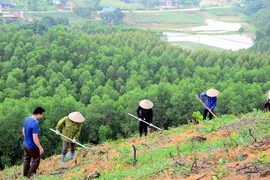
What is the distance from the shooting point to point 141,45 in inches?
1858

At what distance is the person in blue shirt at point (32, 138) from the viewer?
7.95 m

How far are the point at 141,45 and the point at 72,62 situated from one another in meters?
9.67

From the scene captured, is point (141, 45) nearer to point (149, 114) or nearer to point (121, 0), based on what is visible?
point (149, 114)

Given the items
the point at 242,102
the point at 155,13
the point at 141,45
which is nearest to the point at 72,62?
the point at 141,45

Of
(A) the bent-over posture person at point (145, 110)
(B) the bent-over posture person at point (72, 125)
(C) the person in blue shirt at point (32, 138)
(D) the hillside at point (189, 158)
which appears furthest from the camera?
(A) the bent-over posture person at point (145, 110)

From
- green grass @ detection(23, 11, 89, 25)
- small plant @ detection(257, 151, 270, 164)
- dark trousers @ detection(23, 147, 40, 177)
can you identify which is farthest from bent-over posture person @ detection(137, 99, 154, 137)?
green grass @ detection(23, 11, 89, 25)

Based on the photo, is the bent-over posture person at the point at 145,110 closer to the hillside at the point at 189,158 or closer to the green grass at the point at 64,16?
the hillside at the point at 189,158

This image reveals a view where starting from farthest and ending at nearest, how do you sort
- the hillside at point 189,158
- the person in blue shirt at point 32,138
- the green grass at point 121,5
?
the green grass at point 121,5 → the person in blue shirt at point 32,138 → the hillside at point 189,158

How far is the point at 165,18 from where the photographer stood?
84.9 m

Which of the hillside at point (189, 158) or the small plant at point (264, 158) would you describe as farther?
the hillside at point (189, 158)

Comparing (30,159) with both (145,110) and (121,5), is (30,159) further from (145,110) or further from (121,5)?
(121,5)

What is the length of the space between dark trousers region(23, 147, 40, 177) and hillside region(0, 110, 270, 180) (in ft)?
0.71

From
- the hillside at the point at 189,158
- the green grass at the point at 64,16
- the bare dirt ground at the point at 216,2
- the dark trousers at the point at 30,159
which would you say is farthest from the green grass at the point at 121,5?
the dark trousers at the point at 30,159

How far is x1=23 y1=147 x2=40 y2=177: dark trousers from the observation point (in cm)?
834
